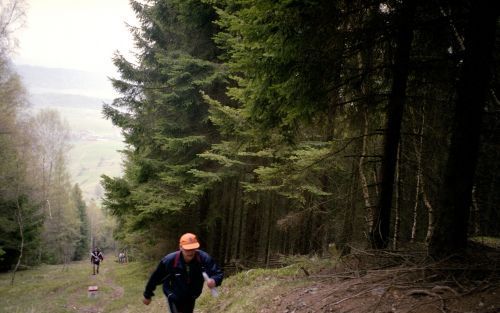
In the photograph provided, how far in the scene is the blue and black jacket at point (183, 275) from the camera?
5680mm

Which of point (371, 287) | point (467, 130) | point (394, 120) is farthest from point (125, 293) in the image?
point (467, 130)

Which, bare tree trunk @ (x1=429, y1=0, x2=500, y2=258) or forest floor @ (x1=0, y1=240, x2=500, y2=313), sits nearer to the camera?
forest floor @ (x1=0, y1=240, x2=500, y2=313)

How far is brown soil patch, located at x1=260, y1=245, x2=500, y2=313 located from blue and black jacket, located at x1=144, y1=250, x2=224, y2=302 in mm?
1764

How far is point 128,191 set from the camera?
57.8ft

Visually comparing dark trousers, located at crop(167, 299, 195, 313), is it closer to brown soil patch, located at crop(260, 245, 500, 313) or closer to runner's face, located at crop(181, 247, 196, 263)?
runner's face, located at crop(181, 247, 196, 263)

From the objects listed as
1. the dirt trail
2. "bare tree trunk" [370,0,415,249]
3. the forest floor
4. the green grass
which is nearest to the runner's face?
the forest floor

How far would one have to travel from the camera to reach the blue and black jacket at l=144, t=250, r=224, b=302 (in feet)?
18.6

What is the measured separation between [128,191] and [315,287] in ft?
42.0

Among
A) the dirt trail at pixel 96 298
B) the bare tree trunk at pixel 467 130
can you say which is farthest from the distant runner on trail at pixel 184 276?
the dirt trail at pixel 96 298

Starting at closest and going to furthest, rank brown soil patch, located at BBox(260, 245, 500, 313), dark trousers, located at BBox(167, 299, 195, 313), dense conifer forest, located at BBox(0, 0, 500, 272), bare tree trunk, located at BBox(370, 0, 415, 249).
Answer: brown soil patch, located at BBox(260, 245, 500, 313), dense conifer forest, located at BBox(0, 0, 500, 272), dark trousers, located at BBox(167, 299, 195, 313), bare tree trunk, located at BBox(370, 0, 415, 249)

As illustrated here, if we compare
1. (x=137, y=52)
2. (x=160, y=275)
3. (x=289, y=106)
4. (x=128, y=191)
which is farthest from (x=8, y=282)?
(x=289, y=106)

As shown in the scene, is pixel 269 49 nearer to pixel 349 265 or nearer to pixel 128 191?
pixel 349 265

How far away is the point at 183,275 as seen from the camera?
5680mm

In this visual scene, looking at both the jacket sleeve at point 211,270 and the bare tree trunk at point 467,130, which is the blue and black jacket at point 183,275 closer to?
the jacket sleeve at point 211,270
